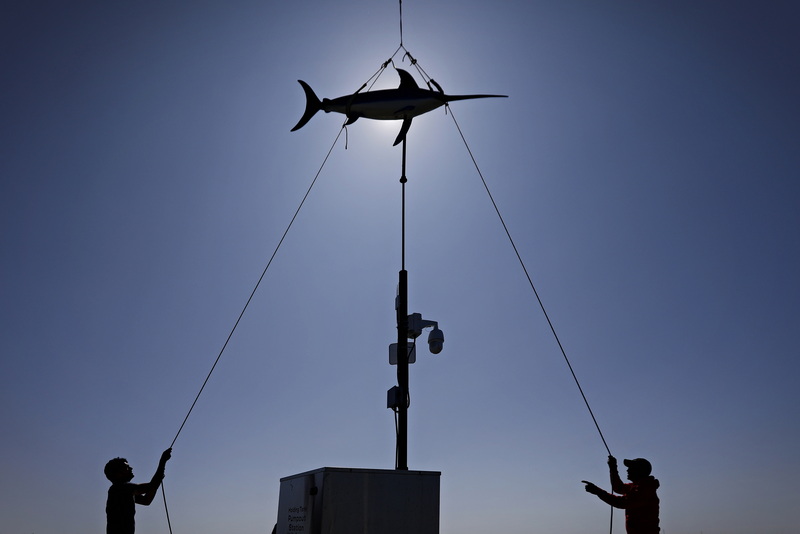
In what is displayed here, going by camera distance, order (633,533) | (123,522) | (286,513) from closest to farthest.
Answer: (123,522) < (633,533) < (286,513)

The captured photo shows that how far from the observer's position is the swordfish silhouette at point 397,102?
32.6 feet

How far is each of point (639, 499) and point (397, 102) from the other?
670cm

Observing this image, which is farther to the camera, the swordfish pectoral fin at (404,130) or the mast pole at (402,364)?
the swordfish pectoral fin at (404,130)

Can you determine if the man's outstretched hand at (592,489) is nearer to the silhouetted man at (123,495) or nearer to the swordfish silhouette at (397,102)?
the silhouetted man at (123,495)

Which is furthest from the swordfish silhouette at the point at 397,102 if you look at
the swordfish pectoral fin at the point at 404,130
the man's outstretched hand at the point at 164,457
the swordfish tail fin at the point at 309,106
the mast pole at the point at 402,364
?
the man's outstretched hand at the point at 164,457

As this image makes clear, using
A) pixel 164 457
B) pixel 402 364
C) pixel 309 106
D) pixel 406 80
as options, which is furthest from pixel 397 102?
pixel 164 457

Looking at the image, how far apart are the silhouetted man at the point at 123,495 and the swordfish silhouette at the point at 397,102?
6409mm

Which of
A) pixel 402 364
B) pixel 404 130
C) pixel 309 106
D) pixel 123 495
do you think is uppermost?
pixel 309 106

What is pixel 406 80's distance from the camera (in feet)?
33.1

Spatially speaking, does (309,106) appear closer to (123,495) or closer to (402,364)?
(402,364)

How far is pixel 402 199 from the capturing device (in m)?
10.1

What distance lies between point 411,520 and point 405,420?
2051 mm

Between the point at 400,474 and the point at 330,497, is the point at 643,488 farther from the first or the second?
the point at 330,497

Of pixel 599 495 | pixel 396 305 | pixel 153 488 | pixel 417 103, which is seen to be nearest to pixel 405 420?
pixel 396 305
